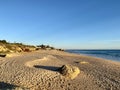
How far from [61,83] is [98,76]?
3856 mm

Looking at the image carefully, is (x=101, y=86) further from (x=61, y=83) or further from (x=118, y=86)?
(x=61, y=83)

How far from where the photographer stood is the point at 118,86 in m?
12.5

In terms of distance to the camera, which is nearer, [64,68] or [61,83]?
[61,83]

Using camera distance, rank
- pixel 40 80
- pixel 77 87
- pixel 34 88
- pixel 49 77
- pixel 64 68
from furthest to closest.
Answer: pixel 64 68
pixel 49 77
pixel 40 80
pixel 77 87
pixel 34 88

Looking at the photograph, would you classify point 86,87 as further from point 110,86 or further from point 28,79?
point 28,79

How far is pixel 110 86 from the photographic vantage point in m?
12.5

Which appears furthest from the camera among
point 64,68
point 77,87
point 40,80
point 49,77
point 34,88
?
point 64,68

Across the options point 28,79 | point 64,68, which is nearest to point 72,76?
point 64,68

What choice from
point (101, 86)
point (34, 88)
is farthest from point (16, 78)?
point (101, 86)

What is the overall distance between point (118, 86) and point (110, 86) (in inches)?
19.7

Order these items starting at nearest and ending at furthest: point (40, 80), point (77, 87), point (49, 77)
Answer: point (77, 87)
point (40, 80)
point (49, 77)

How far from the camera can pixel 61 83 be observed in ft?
41.8

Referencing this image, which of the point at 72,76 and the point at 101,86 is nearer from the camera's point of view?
the point at 101,86

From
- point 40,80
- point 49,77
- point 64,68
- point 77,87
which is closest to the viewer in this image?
point 77,87
